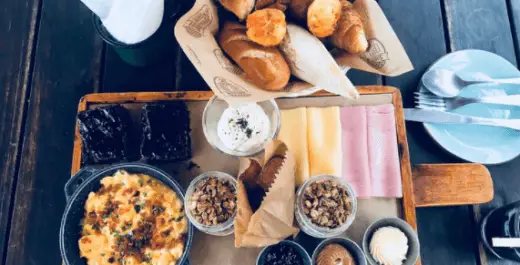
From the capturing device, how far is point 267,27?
899 millimetres

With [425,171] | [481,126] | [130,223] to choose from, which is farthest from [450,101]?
[130,223]

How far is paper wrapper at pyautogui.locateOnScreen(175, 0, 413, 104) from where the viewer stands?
95 centimetres

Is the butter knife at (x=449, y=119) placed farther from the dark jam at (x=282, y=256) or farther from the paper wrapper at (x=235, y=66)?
the dark jam at (x=282, y=256)

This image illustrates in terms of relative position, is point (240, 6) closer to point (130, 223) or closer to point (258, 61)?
point (258, 61)

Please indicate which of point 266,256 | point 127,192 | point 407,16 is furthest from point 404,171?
point 127,192

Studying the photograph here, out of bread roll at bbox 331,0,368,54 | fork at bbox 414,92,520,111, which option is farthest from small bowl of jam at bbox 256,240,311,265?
fork at bbox 414,92,520,111

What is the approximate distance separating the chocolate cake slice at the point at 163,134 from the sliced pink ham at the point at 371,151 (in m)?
0.41

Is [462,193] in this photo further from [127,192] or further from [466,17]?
[127,192]

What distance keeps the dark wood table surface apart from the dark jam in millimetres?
446

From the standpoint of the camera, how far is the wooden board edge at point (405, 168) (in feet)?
3.90

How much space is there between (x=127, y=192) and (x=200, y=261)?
9.7 inches

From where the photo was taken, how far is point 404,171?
3.99ft

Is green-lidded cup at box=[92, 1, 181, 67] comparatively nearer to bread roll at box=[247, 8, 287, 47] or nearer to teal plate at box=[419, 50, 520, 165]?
bread roll at box=[247, 8, 287, 47]

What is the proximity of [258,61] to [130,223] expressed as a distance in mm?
502
